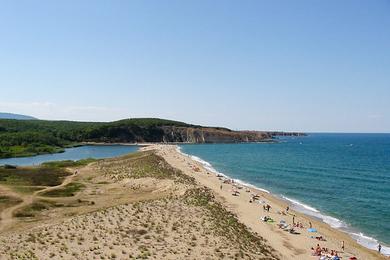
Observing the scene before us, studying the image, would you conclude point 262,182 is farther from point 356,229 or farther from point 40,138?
point 40,138

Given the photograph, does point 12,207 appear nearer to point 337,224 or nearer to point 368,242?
point 337,224

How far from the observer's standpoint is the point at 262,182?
7969 centimetres

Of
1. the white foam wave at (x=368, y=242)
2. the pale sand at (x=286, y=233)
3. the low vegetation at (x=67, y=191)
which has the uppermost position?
the low vegetation at (x=67, y=191)

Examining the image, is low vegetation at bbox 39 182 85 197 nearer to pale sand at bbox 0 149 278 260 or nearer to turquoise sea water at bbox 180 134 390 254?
pale sand at bbox 0 149 278 260

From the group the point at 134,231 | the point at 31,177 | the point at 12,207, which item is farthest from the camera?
the point at 31,177

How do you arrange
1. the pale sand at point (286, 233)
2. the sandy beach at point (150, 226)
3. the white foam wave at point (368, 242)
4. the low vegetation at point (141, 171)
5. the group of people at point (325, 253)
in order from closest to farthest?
the sandy beach at point (150, 226)
the group of people at point (325, 253)
the pale sand at point (286, 233)
the white foam wave at point (368, 242)
the low vegetation at point (141, 171)

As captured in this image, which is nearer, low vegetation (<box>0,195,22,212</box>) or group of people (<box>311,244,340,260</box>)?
group of people (<box>311,244,340,260</box>)

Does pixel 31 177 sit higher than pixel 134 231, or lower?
lower

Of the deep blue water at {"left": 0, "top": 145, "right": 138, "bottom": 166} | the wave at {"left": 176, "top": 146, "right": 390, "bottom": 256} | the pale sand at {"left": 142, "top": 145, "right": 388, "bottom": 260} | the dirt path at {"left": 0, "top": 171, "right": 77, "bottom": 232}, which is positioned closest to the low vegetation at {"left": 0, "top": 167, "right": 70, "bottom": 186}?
the dirt path at {"left": 0, "top": 171, "right": 77, "bottom": 232}

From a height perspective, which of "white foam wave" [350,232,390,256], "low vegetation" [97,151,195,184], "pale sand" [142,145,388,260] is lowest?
"white foam wave" [350,232,390,256]

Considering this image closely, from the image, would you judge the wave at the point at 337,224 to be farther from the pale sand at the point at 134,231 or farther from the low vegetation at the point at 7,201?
the low vegetation at the point at 7,201

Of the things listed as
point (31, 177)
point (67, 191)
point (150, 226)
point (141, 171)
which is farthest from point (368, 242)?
point (31, 177)


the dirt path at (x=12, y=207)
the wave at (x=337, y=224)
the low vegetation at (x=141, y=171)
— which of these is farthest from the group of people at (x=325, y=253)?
the low vegetation at (x=141, y=171)

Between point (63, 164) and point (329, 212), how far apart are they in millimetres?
66687
